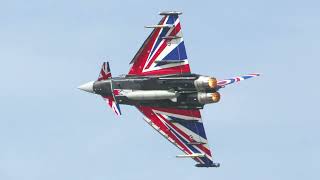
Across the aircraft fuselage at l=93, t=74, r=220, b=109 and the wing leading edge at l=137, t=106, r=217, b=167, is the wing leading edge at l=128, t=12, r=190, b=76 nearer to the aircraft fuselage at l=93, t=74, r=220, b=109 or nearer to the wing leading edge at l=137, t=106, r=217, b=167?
the aircraft fuselage at l=93, t=74, r=220, b=109

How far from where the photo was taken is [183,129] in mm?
123625

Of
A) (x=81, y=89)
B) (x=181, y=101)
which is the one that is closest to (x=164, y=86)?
(x=181, y=101)

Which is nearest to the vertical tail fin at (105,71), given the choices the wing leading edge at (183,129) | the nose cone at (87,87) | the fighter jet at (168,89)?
the fighter jet at (168,89)

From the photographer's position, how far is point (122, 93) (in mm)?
122500

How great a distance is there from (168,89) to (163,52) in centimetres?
431

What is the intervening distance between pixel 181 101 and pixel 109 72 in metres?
8.59

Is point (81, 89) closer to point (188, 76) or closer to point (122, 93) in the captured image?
point (122, 93)

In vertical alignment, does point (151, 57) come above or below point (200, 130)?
above

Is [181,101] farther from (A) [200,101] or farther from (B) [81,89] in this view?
(B) [81,89]

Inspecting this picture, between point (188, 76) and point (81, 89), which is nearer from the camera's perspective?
point (188, 76)

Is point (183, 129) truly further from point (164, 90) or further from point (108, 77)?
point (108, 77)

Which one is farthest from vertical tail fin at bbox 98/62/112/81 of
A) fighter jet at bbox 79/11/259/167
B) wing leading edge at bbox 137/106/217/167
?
wing leading edge at bbox 137/106/217/167

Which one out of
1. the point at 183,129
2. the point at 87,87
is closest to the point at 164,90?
the point at 183,129

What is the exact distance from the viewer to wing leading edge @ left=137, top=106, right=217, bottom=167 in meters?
122
